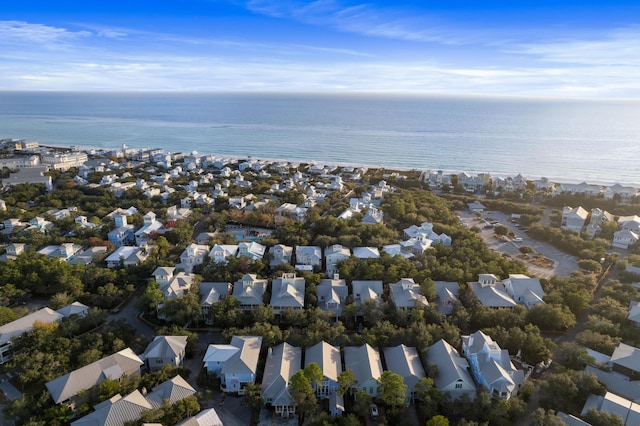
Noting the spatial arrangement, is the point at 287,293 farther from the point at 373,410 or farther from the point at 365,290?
the point at 373,410

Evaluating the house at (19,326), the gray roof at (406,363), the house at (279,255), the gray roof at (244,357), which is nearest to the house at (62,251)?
the house at (19,326)

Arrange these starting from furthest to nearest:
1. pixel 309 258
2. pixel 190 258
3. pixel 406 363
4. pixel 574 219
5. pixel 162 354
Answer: pixel 574 219
pixel 309 258
pixel 190 258
pixel 162 354
pixel 406 363

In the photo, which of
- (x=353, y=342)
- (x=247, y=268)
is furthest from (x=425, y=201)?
(x=353, y=342)

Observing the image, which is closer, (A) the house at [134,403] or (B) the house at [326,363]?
(A) the house at [134,403]

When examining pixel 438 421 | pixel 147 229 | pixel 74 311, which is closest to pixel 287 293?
pixel 438 421

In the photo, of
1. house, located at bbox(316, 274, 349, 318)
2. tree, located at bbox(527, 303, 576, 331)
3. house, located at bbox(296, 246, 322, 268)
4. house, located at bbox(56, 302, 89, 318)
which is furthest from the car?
house, located at bbox(56, 302, 89, 318)

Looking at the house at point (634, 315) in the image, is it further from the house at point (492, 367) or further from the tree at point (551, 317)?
the house at point (492, 367)
